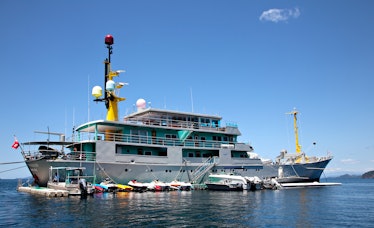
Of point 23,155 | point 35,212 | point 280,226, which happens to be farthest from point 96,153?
point 280,226

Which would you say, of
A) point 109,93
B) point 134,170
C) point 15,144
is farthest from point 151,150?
point 15,144

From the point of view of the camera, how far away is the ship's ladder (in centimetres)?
4153

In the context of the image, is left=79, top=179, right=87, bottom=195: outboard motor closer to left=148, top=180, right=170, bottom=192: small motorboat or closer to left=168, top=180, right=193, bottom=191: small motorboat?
left=148, top=180, right=170, bottom=192: small motorboat

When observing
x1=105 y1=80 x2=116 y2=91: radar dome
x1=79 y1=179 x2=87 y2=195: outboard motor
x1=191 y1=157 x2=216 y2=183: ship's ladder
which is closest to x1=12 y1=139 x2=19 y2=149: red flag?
x1=79 y1=179 x2=87 y2=195: outboard motor

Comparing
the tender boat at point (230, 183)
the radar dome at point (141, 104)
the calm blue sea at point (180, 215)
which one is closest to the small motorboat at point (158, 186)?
the tender boat at point (230, 183)

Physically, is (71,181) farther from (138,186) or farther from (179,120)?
(179,120)

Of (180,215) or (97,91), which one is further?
(97,91)

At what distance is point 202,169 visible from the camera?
42531mm

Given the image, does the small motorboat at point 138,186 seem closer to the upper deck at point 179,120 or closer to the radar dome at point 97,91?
the upper deck at point 179,120

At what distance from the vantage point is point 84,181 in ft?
102

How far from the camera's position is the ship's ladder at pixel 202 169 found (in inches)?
1635

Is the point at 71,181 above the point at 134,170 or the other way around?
the other way around

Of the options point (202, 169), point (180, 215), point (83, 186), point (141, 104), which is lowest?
point (180, 215)

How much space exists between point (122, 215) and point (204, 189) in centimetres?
2241
